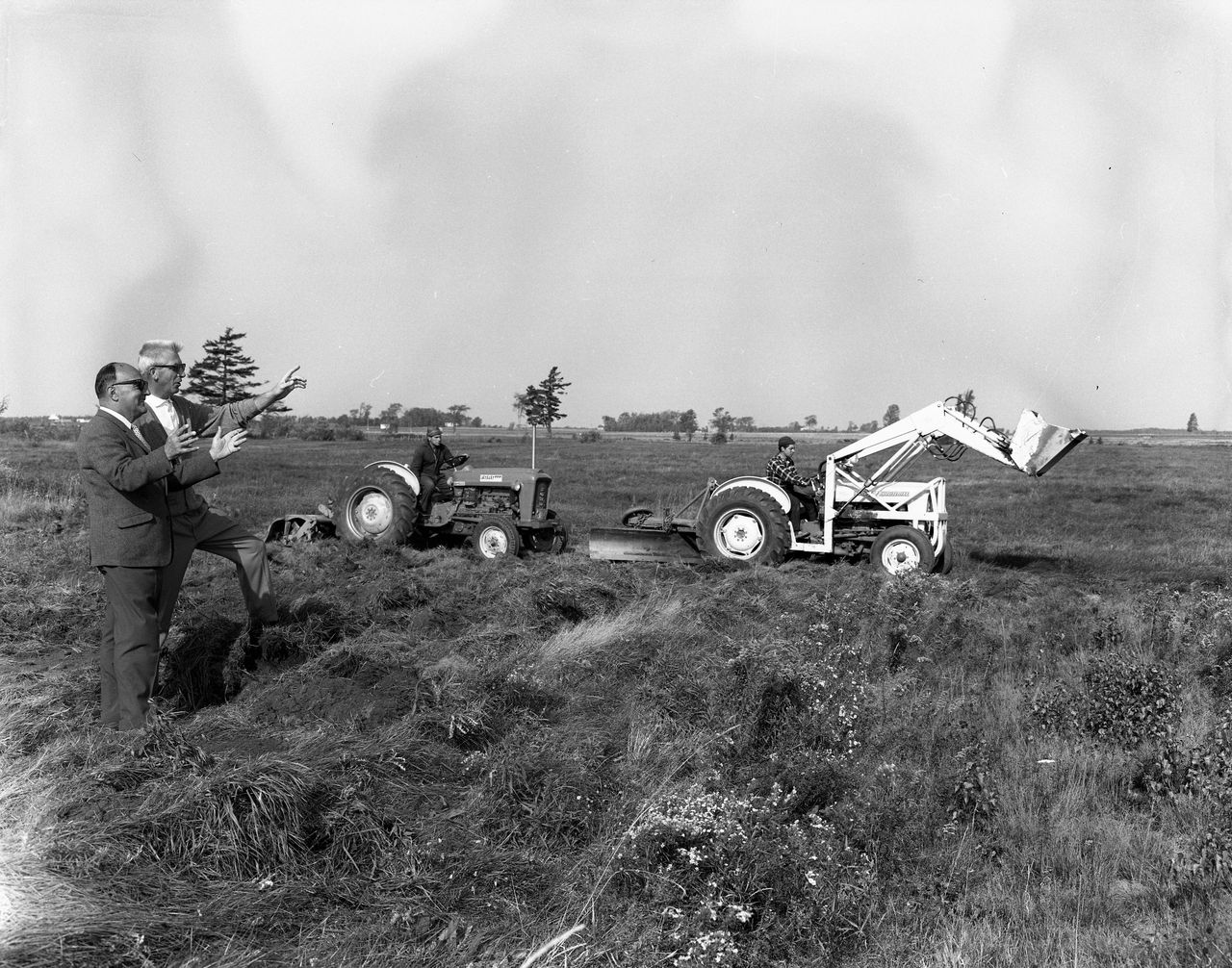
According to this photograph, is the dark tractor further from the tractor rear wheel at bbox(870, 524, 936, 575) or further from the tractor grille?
the tractor rear wheel at bbox(870, 524, 936, 575)

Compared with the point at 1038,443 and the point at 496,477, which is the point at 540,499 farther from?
the point at 1038,443

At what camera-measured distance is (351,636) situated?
7.17 m

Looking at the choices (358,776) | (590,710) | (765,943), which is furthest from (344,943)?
(590,710)

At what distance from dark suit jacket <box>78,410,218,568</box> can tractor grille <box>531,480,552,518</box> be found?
310 inches

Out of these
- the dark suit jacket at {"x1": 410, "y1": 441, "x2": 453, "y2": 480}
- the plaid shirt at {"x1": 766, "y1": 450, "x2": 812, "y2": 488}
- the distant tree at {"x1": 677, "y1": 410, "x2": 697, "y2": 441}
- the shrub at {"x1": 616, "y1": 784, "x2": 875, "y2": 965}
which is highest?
the distant tree at {"x1": 677, "y1": 410, "x2": 697, "y2": 441}

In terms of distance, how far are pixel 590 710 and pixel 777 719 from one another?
113cm

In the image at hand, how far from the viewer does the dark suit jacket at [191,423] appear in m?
5.09

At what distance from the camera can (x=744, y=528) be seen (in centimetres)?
1155

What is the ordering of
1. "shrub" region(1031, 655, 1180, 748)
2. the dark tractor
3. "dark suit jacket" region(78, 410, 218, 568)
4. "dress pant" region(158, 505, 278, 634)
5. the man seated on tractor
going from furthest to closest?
1. the dark tractor
2. the man seated on tractor
3. "shrub" region(1031, 655, 1180, 748)
4. "dress pant" region(158, 505, 278, 634)
5. "dark suit jacket" region(78, 410, 218, 568)

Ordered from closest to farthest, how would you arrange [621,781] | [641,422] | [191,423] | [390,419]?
[621,781] < [191,423] < [390,419] < [641,422]

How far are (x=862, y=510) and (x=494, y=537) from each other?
4.55 metres

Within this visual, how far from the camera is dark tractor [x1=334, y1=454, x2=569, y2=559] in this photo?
12.3 meters

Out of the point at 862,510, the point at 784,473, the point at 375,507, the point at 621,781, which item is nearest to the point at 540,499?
the point at 375,507

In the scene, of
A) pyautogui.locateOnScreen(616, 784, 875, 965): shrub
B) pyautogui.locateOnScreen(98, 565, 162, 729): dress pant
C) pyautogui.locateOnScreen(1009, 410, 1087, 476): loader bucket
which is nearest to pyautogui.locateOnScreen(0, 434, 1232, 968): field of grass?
pyautogui.locateOnScreen(616, 784, 875, 965): shrub
